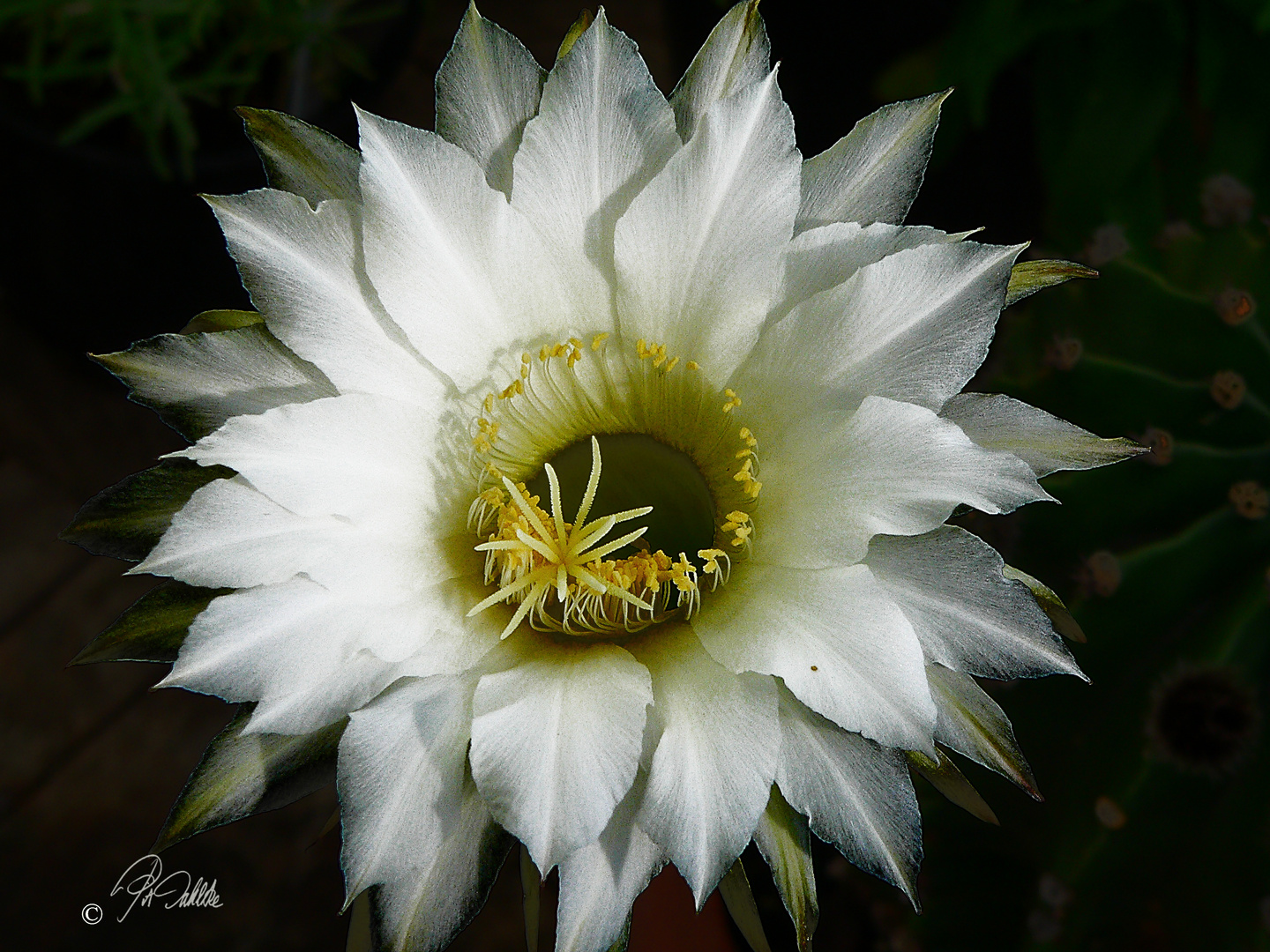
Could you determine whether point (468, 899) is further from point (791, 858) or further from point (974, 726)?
point (974, 726)

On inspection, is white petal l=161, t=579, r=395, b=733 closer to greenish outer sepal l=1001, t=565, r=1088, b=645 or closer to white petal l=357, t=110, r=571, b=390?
white petal l=357, t=110, r=571, b=390

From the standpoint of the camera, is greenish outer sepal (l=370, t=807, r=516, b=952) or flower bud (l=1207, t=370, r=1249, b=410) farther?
flower bud (l=1207, t=370, r=1249, b=410)

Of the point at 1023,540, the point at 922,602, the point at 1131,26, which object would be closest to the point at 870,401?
the point at 922,602
